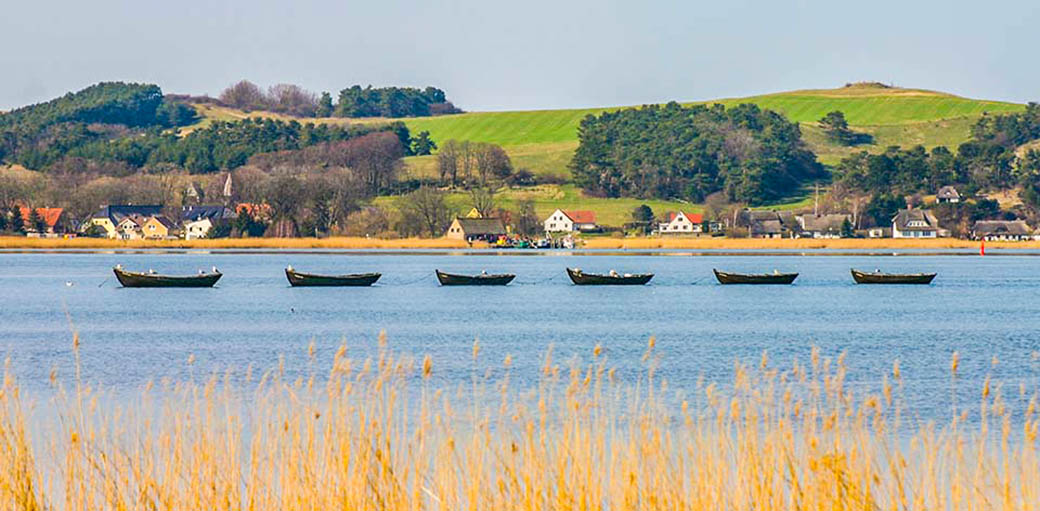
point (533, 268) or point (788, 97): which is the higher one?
point (788, 97)

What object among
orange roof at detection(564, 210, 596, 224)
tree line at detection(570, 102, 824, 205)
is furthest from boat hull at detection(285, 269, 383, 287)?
tree line at detection(570, 102, 824, 205)

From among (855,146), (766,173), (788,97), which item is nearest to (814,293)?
(766,173)

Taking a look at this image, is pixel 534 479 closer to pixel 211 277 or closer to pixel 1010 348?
pixel 1010 348

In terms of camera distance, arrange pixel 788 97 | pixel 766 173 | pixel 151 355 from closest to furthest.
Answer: pixel 151 355 < pixel 766 173 < pixel 788 97

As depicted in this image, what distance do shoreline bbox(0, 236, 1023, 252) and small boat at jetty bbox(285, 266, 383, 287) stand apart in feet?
122

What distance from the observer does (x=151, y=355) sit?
106ft

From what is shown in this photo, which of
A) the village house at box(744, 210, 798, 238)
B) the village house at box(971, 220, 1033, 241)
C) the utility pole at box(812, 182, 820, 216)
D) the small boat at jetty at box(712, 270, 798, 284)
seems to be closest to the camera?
the small boat at jetty at box(712, 270, 798, 284)

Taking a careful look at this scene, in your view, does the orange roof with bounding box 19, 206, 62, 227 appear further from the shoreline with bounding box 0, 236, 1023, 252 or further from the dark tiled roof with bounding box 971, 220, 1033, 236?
the dark tiled roof with bounding box 971, 220, 1033, 236

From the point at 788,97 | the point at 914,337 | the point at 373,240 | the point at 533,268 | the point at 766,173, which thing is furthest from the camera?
the point at 788,97

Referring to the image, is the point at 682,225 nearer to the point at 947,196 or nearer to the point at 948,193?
the point at 947,196

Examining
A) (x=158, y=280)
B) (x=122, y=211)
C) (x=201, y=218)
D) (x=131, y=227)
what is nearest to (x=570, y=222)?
(x=201, y=218)

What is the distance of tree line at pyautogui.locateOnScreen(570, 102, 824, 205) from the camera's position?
477ft

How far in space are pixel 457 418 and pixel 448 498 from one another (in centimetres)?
846

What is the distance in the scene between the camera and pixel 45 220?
126 metres
